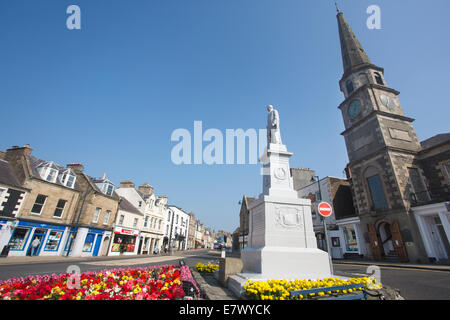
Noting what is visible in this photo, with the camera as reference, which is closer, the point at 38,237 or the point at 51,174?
the point at 38,237

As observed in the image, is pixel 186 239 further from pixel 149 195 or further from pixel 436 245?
pixel 436 245

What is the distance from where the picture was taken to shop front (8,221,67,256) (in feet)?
57.5

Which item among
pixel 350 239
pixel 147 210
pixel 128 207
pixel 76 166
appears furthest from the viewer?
pixel 147 210

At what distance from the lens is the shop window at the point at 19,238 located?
682 inches

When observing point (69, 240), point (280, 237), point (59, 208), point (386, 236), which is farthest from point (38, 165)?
point (386, 236)

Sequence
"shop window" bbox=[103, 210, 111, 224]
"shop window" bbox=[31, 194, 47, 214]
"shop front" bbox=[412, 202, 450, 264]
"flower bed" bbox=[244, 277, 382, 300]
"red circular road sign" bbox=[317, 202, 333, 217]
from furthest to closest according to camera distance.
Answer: "shop window" bbox=[103, 210, 111, 224] → "shop window" bbox=[31, 194, 47, 214] → "shop front" bbox=[412, 202, 450, 264] → "red circular road sign" bbox=[317, 202, 333, 217] → "flower bed" bbox=[244, 277, 382, 300]

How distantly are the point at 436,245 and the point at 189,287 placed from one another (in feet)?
70.4

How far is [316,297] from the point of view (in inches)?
159

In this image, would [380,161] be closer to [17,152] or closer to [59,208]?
[59,208]

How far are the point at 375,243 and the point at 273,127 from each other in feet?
59.7

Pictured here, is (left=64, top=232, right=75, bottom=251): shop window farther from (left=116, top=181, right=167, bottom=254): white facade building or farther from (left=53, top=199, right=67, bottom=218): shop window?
(left=116, top=181, right=167, bottom=254): white facade building

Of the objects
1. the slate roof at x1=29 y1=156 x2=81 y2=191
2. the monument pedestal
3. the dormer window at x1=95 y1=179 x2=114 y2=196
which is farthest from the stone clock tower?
the slate roof at x1=29 y1=156 x2=81 y2=191

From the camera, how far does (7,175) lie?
59.1 feet
